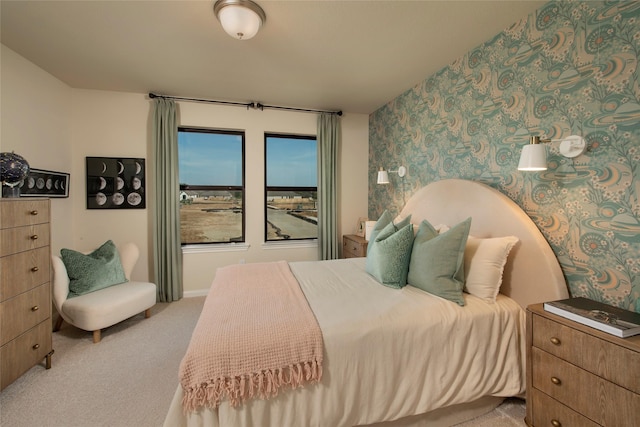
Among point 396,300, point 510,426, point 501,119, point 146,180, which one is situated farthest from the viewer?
point 146,180

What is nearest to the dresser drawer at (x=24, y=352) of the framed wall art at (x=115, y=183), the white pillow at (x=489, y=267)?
the framed wall art at (x=115, y=183)

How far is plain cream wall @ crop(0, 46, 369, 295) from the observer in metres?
2.55

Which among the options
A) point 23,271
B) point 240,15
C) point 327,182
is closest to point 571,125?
point 240,15

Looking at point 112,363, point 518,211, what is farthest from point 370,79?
point 112,363

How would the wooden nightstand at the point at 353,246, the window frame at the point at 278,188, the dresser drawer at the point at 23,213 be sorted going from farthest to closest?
1. the window frame at the point at 278,188
2. the wooden nightstand at the point at 353,246
3. the dresser drawer at the point at 23,213

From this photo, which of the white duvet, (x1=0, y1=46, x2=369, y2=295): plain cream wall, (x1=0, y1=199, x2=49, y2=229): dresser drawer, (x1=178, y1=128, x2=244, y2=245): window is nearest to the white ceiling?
(x1=0, y1=46, x2=369, y2=295): plain cream wall

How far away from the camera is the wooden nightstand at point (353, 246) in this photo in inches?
132

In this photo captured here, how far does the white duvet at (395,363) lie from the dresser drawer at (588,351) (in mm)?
230

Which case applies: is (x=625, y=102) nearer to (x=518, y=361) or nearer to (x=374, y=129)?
(x=518, y=361)

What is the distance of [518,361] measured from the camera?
5.36 feet

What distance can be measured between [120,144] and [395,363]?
3.73 m

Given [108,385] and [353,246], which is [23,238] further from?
[353,246]

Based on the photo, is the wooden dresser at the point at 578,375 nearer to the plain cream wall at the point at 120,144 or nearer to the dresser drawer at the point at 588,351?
the dresser drawer at the point at 588,351

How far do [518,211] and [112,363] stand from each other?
320 cm
